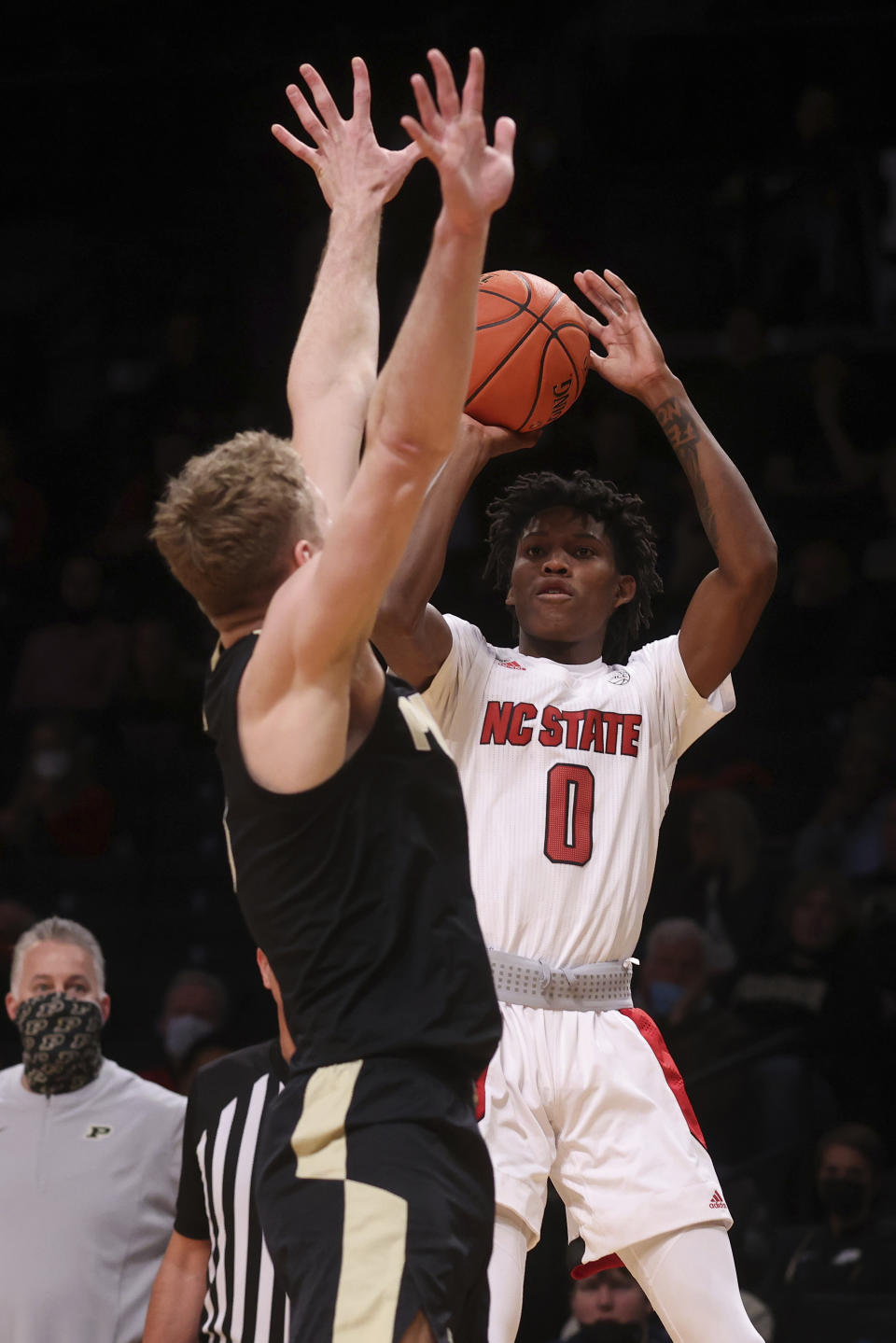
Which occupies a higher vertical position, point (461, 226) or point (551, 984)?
point (461, 226)

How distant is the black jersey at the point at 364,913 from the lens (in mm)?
2674

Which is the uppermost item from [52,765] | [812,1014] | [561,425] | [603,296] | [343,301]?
[561,425]

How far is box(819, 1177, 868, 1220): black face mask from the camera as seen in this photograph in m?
6.07

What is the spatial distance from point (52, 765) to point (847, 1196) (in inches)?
187

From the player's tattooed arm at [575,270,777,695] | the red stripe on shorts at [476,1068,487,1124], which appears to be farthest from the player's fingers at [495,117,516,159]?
the red stripe on shorts at [476,1068,487,1124]

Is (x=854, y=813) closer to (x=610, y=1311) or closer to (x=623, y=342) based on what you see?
(x=610, y=1311)

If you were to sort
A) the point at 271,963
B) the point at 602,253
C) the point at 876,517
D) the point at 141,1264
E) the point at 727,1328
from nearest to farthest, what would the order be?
the point at 271,963
the point at 727,1328
the point at 141,1264
the point at 876,517
the point at 602,253

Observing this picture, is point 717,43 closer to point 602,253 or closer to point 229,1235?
point 602,253

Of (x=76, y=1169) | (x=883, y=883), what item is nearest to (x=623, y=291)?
(x=76, y=1169)

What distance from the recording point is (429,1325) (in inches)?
100

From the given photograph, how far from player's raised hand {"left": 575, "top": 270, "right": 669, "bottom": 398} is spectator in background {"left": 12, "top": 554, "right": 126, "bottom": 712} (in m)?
5.57

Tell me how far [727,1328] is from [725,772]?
4668 mm

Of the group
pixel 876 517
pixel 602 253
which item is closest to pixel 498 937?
pixel 876 517

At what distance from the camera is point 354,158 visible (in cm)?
362
